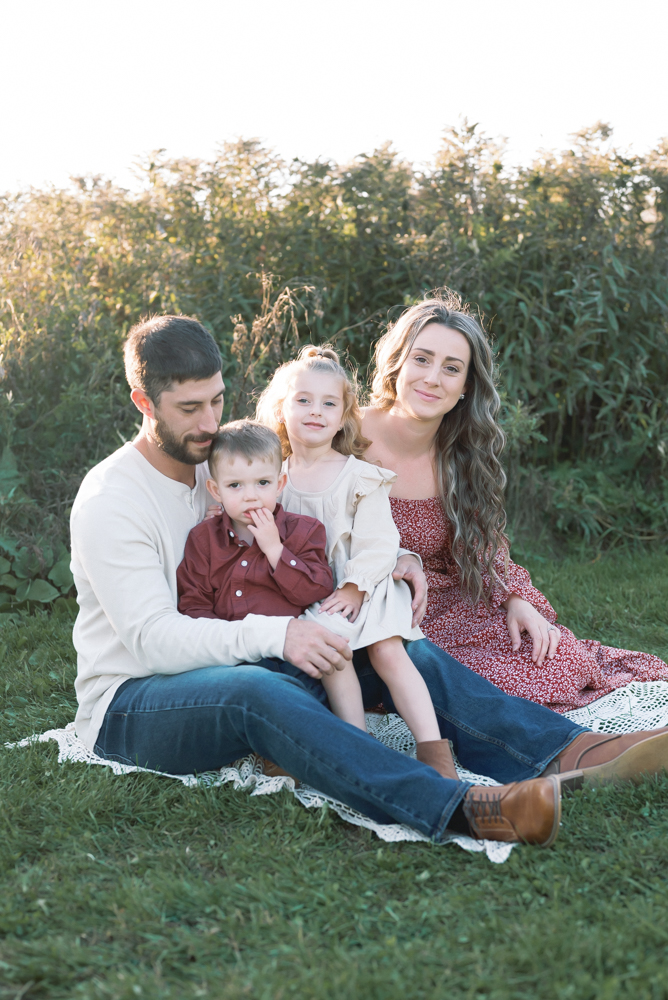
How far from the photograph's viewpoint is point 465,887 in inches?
83.0

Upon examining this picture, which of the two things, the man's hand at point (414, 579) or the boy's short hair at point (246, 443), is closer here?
the boy's short hair at point (246, 443)

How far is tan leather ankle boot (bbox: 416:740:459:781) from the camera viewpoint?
2.57 meters

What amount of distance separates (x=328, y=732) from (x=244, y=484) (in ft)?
2.68

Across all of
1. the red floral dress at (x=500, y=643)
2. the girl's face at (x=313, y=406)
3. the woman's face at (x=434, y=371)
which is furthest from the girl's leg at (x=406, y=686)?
the woman's face at (x=434, y=371)

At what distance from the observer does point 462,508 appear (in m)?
3.44

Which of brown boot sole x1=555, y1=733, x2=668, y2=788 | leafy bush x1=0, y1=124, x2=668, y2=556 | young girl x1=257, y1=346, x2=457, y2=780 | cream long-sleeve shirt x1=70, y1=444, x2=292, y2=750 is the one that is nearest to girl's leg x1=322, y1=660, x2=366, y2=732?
young girl x1=257, y1=346, x2=457, y2=780

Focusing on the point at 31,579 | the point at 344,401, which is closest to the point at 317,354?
the point at 344,401

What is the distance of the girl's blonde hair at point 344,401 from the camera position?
3.08 metres

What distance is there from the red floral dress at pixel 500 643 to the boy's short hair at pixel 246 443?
2.50 ft

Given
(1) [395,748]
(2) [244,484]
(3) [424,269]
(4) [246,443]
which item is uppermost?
(3) [424,269]

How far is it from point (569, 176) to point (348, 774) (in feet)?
14.1

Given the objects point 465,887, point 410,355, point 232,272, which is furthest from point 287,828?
point 232,272

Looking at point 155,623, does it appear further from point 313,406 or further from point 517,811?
point 517,811

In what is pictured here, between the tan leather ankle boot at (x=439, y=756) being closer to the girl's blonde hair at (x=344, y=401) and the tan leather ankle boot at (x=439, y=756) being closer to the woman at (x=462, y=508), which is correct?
the woman at (x=462, y=508)
